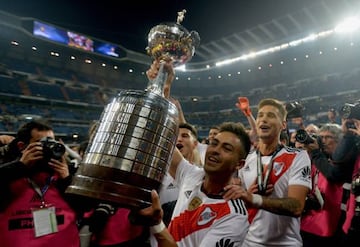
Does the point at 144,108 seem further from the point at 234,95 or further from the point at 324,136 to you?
the point at 234,95

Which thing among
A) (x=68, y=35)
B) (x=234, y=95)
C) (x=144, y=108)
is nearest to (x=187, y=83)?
(x=234, y=95)

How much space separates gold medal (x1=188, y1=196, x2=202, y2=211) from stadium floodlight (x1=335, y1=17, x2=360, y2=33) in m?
20.1

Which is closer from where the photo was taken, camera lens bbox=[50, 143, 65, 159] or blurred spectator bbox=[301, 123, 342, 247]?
camera lens bbox=[50, 143, 65, 159]

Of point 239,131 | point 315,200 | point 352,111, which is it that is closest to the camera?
point 239,131

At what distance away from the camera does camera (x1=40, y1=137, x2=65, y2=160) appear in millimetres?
1536

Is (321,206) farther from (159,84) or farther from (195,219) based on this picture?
(159,84)

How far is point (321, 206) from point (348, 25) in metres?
20.0

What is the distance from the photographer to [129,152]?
0.82 meters

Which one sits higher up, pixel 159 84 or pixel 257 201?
pixel 159 84

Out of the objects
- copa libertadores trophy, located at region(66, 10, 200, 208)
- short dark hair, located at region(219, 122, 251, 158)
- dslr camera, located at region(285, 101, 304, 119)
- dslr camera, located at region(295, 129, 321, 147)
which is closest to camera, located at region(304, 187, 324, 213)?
dslr camera, located at region(295, 129, 321, 147)

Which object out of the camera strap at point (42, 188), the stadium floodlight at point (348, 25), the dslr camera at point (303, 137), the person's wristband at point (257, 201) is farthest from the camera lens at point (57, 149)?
the stadium floodlight at point (348, 25)

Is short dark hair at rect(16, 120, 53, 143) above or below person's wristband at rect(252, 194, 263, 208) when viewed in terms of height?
above

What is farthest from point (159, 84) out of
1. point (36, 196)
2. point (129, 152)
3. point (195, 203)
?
point (36, 196)

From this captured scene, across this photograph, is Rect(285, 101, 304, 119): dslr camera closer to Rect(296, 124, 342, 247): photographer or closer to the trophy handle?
Rect(296, 124, 342, 247): photographer
